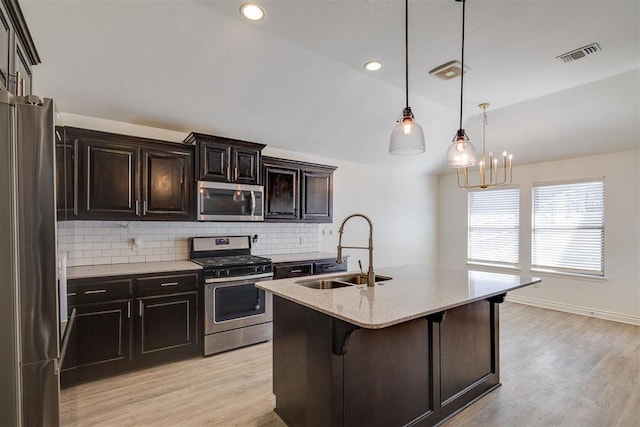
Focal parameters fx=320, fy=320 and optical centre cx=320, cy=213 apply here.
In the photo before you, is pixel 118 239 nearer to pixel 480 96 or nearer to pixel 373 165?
pixel 373 165

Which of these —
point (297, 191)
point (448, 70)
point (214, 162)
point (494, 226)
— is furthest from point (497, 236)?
point (214, 162)

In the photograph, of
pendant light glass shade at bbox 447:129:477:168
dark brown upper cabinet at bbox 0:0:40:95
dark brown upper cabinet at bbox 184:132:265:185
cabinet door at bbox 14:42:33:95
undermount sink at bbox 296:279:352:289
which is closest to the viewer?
dark brown upper cabinet at bbox 0:0:40:95

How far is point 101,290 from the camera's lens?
279 centimetres

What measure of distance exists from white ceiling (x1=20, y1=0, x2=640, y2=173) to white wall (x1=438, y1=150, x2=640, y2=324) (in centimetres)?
32

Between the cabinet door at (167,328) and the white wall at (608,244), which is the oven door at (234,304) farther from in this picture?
the white wall at (608,244)

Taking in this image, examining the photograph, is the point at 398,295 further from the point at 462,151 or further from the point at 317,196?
the point at 317,196

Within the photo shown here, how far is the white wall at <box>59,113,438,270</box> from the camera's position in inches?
131

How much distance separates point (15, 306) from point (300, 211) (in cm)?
337

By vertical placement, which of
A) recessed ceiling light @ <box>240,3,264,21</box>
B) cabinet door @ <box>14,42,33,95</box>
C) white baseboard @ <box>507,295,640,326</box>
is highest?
recessed ceiling light @ <box>240,3,264,21</box>

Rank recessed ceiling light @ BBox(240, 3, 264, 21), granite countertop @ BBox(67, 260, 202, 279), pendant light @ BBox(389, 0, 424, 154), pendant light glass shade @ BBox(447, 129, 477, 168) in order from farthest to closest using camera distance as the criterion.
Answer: granite countertop @ BBox(67, 260, 202, 279), pendant light glass shade @ BBox(447, 129, 477, 168), recessed ceiling light @ BBox(240, 3, 264, 21), pendant light @ BBox(389, 0, 424, 154)

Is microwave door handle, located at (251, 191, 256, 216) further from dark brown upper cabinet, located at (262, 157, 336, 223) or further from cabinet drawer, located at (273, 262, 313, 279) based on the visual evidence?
cabinet drawer, located at (273, 262, 313, 279)

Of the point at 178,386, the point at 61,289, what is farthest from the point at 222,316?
the point at 61,289

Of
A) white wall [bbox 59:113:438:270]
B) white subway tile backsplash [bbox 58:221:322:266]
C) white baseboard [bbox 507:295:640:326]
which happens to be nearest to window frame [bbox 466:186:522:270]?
white baseboard [bbox 507:295:640:326]

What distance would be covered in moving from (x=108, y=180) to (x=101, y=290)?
1.02m
